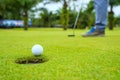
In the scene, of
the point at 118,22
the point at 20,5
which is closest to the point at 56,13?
the point at 118,22

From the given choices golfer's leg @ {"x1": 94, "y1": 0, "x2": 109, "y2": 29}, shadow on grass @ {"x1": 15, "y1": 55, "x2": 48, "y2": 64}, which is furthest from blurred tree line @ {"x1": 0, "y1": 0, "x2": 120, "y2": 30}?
shadow on grass @ {"x1": 15, "y1": 55, "x2": 48, "y2": 64}

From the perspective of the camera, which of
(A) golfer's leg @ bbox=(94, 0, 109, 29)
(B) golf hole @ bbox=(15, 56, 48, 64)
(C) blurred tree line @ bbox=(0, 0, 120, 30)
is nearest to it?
(B) golf hole @ bbox=(15, 56, 48, 64)

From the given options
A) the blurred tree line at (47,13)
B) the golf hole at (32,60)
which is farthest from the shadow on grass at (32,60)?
the blurred tree line at (47,13)

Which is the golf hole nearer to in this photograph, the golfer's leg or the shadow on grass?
the shadow on grass

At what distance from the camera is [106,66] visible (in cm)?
215

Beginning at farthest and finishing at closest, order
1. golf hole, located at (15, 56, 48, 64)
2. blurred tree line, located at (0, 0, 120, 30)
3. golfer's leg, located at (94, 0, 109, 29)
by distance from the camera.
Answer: blurred tree line, located at (0, 0, 120, 30), golfer's leg, located at (94, 0, 109, 29), golf hole, located at (15, 56, 48, 64)

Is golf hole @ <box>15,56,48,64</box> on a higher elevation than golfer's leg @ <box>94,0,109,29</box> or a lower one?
lower

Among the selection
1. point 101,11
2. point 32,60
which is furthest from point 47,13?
point 32,60

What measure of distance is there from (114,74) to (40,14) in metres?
59.5

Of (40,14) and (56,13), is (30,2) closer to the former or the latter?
(40,14)

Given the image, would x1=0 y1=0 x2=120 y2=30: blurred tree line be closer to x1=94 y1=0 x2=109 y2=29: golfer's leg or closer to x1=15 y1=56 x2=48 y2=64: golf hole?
x1=94 y1=0 x2=109 y2=29: golfer's leg

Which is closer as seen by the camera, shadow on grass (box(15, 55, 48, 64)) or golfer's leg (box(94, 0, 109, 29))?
shadow on grass (box(15, 55, 48, 64))

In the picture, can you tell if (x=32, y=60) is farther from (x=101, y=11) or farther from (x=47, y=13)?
(x=47, y=13)

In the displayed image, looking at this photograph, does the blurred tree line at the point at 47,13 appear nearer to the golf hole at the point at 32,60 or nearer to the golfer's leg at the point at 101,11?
the golfer's leg at the point at 101,11
